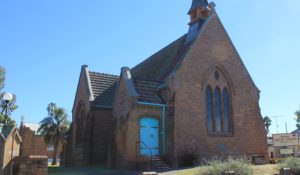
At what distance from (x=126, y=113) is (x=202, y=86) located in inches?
251

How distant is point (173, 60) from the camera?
27875 mm

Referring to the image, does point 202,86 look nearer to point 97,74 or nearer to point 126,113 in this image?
point 126,113

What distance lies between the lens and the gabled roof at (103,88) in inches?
1145

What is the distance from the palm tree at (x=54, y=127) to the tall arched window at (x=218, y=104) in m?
33.2

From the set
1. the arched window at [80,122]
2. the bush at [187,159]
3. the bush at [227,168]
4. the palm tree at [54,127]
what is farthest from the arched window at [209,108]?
the palm tree at [54,127]

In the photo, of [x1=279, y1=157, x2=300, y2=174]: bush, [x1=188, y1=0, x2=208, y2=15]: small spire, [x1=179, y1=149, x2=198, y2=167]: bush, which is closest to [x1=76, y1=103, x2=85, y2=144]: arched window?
[x1=179, y1=149, x2=198, y2=167]: bush

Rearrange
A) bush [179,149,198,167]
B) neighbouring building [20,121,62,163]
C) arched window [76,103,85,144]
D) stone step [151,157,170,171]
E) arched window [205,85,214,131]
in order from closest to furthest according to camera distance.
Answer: stone step [151,157,170,171] → bush [179,149,198,167] → arched window [205,85,214,131] → arched window [76,103,85,144] → neighbouring building [20,121,62,163]

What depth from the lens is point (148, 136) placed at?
22.5 meters

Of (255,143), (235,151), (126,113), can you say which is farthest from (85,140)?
(255,143)

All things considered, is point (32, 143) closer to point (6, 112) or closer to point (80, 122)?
point (80, 122)

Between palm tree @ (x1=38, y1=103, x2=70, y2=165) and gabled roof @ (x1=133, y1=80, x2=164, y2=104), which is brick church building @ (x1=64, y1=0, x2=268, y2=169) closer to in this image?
gabled roof @ (x1=133, y1=80, x2=164, y2=104)

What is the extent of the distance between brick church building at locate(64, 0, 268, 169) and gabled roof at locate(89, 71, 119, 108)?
91mm

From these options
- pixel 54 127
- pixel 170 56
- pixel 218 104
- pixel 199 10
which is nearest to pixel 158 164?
pixel 218 104

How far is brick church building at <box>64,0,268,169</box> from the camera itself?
22328 mm
